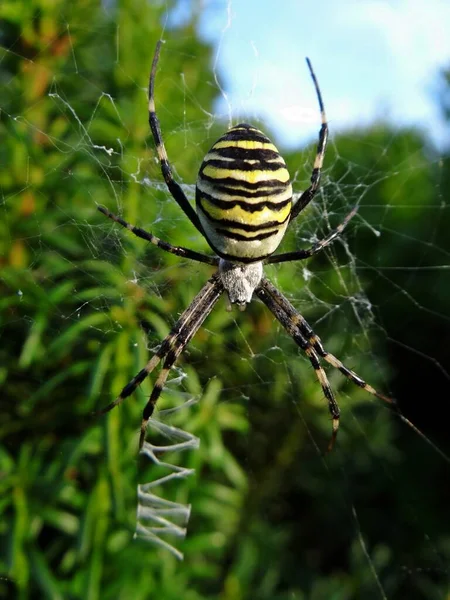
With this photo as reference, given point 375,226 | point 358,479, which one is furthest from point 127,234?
point 375,226

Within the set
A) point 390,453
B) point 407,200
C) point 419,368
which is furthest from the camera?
point 407,200

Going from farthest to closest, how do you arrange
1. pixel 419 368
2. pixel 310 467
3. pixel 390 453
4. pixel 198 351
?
pixel 419 368 < pixel 310 467 < pixel 390 453 < pixel 198 351

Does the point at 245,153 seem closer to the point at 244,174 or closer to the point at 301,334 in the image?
the point at 244,174

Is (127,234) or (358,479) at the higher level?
(127,234)

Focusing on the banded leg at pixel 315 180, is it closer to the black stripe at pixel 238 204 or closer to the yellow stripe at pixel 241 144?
the black stripe at pixel 238 204

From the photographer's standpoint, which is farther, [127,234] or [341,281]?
[341,281]

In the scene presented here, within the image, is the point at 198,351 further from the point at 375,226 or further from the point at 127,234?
the point at 375,226

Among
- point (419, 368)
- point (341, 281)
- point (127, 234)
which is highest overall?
point (127, 234)

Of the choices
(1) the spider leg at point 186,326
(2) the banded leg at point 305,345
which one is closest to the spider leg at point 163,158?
(1) the spider leg at point 186,326
